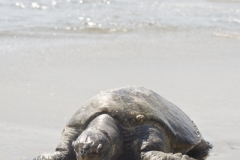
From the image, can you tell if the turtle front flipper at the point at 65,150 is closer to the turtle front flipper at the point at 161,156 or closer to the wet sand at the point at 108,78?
the turtle front flipper at the point at 161,156

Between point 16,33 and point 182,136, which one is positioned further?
point 16,33

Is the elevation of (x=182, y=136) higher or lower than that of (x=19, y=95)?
higher

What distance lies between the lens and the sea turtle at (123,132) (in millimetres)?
3898

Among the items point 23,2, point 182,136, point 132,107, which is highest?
point 132,107

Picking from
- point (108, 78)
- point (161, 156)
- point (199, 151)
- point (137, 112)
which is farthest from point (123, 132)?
point (108, 78)

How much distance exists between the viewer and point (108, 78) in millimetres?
7973

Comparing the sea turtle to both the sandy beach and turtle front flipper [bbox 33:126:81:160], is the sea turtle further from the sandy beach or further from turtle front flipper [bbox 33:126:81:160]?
the sandy beach

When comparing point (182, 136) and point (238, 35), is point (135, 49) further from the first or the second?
point (182, 136)

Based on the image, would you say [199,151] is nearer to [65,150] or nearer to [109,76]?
[65,150]

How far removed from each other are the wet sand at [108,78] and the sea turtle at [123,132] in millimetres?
766

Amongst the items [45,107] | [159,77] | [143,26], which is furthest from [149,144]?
[143,26]

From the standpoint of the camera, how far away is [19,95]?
23.5 feet

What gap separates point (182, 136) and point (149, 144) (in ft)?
2.03

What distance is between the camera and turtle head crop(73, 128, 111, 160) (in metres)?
3.78
